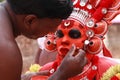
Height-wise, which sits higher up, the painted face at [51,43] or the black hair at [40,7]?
the painted face at [51,43]

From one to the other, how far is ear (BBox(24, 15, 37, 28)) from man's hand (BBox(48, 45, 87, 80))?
0.42 metres

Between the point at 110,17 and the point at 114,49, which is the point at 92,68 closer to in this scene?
the point at 110,17

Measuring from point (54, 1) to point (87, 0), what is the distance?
0.61 metres

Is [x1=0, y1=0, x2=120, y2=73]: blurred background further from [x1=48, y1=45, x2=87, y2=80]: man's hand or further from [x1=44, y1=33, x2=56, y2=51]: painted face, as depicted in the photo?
[x1=48, y1=45, x2=87, y2=80]: man's hand

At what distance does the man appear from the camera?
1.16m

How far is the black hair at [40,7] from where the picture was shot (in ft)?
3.89

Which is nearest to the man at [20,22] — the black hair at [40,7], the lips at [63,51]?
the black hair at [40,7]

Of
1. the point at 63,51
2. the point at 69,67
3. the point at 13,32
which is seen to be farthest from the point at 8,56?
the point at 63,51

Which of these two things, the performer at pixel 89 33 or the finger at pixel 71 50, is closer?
the finger at pixel 71 50

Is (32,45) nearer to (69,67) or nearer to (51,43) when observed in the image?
(51,43)

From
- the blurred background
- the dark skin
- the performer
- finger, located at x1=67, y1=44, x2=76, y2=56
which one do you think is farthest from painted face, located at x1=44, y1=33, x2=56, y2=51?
the blurred background

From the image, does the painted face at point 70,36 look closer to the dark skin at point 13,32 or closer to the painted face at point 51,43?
the painted face at point 51,43

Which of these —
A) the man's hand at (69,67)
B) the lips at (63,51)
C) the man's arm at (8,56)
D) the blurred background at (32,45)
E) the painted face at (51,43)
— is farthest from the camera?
the blurred background at (32,45)

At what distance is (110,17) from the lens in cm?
180
